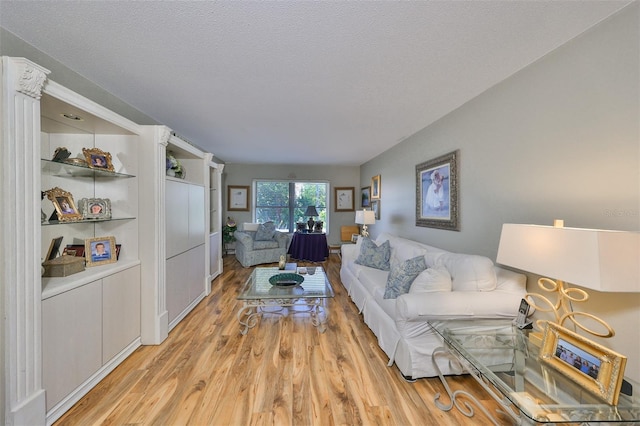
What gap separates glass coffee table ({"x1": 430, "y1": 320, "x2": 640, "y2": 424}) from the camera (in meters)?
1.02

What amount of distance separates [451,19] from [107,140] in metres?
2.87

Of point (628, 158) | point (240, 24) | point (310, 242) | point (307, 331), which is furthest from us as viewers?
point (310, 242)

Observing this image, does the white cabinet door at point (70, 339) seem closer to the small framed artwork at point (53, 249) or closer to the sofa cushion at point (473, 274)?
the small framed artwork at point (53, 249)

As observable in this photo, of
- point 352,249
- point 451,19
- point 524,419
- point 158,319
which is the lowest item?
point 158,319

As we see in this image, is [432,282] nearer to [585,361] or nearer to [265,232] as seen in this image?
[585,361]

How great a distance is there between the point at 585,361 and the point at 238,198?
6673 millimetres

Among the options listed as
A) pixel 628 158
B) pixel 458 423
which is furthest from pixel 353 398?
pixel 628 158

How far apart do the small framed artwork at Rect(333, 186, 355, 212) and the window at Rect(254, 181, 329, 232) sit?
32 cm

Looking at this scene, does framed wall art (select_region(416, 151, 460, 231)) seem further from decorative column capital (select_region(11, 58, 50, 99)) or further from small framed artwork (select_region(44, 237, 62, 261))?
small framed artwork (select_region(44, 237, 62, 261))

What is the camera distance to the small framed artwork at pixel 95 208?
2057 millimetres

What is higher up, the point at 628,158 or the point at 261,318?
the point at 628,158

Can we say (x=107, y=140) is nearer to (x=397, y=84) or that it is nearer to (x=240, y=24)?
(x=240, y=24)

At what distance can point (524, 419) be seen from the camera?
3.39 feet

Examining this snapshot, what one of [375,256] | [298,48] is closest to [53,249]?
[298,48]
